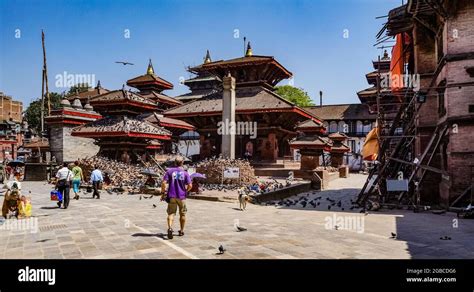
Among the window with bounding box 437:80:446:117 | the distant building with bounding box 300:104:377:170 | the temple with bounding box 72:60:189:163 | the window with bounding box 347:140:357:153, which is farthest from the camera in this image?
the window with bounding box 347:140:357:153

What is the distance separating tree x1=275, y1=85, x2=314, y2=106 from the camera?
196ft

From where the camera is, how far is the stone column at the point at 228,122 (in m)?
19.7

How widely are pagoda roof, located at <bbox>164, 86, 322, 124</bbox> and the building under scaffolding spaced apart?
1003 centimetres

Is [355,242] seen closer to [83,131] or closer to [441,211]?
[441,211]

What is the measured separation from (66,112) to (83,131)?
10617mm

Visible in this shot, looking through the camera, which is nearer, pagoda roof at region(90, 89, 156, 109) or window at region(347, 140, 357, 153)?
pagoda roof at region(90, 89, 156, 109)

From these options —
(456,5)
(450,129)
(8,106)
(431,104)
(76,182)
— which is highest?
(8,106)

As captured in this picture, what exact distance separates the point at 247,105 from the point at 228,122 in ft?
28.1

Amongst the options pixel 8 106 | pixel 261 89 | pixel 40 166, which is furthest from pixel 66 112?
pixel 8 106

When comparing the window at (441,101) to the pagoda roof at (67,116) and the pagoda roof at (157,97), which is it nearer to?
the pagoda roof at (67,116)

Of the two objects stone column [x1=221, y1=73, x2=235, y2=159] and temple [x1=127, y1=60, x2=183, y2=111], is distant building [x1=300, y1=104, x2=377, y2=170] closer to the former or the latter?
temple [x1=127, y1=60, x2=183, y2=111]

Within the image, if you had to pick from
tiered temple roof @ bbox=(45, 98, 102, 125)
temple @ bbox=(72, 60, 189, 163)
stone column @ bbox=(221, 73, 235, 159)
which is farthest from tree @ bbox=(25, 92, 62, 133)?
stone column @ bbox=(221, 73, 235, 159)
